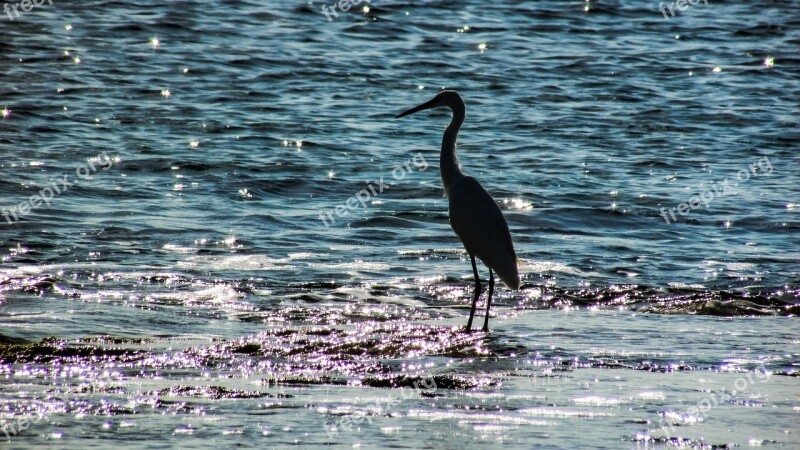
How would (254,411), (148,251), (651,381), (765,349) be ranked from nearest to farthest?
(254,411) → (651,381) → (765,349) → (148,251)

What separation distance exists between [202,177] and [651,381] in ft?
25.9

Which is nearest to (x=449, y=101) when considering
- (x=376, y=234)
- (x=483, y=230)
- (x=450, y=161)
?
(x=450, y=161)

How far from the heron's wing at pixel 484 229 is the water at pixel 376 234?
383 millimetres

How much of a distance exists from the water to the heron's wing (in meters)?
0.38

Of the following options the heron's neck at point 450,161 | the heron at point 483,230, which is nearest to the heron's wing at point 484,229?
the heron at point 483,230

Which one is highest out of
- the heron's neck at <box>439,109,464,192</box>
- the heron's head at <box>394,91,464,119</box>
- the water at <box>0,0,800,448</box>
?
the heron's head at <box>394,91,464,119</box>

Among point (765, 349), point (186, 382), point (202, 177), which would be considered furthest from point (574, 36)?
point (186, 382)

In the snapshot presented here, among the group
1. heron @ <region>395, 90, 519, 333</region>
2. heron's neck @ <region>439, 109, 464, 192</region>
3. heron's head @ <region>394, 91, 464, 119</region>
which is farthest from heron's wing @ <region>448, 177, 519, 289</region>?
heron's head @ <region>394, 91, 464, 119</region>

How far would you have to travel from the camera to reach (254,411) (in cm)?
506

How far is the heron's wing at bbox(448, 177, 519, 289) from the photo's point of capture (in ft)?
26.4

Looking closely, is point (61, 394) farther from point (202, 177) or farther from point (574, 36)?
point (574, 36)

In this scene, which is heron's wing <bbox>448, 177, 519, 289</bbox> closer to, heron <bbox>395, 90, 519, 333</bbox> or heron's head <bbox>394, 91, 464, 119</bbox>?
heron <bbox>395, 90, 519, 333</bbox>

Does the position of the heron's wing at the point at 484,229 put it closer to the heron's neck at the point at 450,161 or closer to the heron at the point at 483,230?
the heron at the point at 483,230

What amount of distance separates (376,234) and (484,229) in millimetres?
2759
